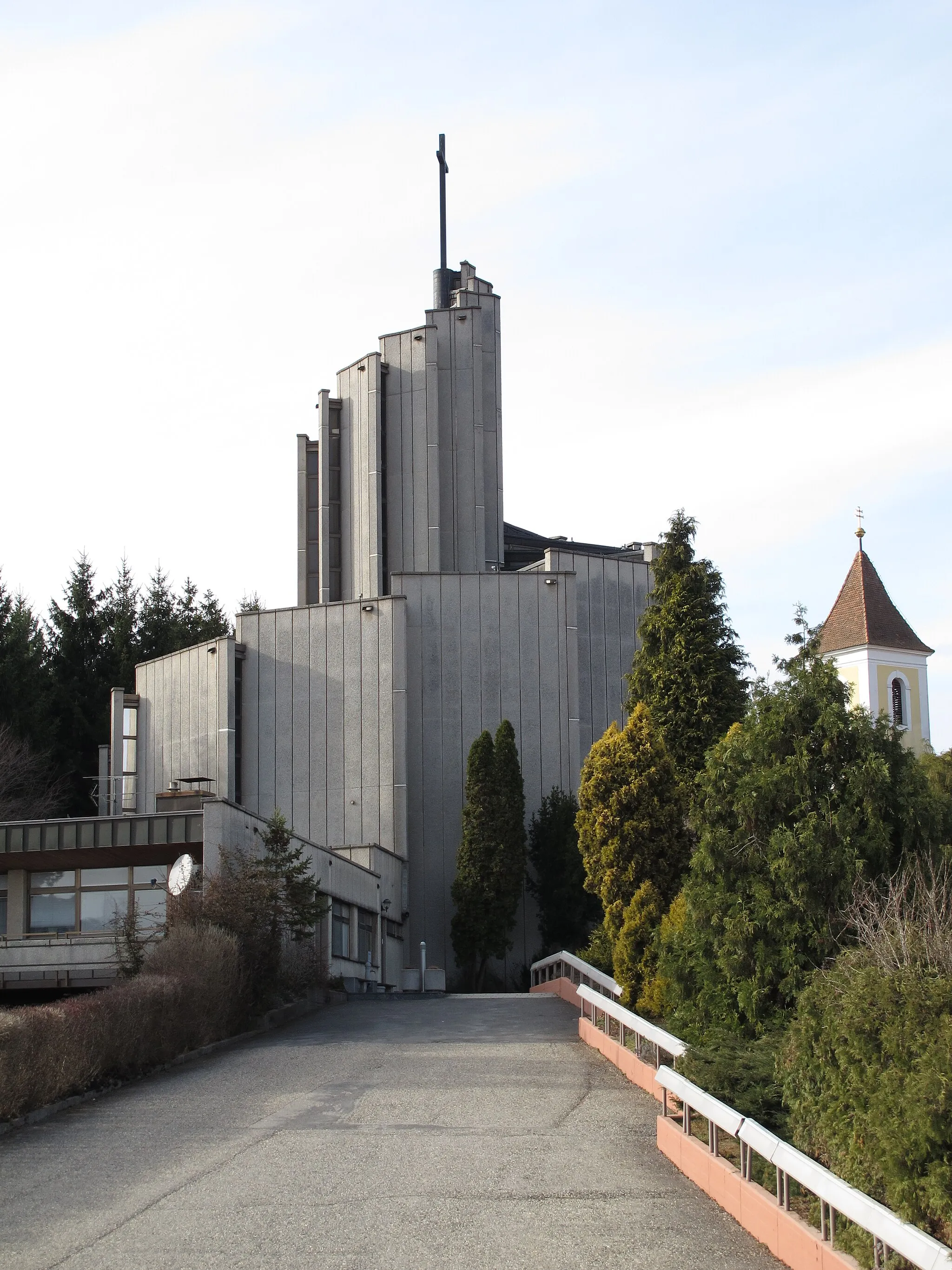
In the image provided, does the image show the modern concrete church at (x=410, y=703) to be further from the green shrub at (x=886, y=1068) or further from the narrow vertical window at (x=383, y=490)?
the green shrub at (x=886, y=1068)

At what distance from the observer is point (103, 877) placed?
27.7 m

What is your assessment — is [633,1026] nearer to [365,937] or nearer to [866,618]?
[365,937]

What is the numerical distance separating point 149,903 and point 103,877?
1.39 meters

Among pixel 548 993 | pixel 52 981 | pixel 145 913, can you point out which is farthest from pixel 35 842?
pixel 548 993

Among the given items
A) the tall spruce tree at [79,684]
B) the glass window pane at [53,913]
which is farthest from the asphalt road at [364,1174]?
the tall spruce tree at [79,684]

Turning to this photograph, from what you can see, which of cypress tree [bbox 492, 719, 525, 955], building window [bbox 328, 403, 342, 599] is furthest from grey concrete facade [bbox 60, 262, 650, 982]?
building window [bbox 328, 403, 342, 599]

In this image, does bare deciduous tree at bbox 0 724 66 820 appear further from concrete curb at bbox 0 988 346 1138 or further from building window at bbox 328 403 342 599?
concrete curb at bbox 0 988 346 1138

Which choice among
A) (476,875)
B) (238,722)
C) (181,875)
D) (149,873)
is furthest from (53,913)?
(476,875)

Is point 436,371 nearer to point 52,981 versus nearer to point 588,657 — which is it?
point 588,657

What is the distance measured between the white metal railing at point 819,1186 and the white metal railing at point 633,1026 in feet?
5.45

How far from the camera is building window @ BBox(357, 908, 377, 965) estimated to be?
29.7m

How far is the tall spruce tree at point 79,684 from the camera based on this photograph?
51594 millimetres

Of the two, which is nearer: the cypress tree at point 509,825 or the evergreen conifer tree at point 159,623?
the cypress tree at point 509,825

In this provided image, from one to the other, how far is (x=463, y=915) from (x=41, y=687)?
23758mm
